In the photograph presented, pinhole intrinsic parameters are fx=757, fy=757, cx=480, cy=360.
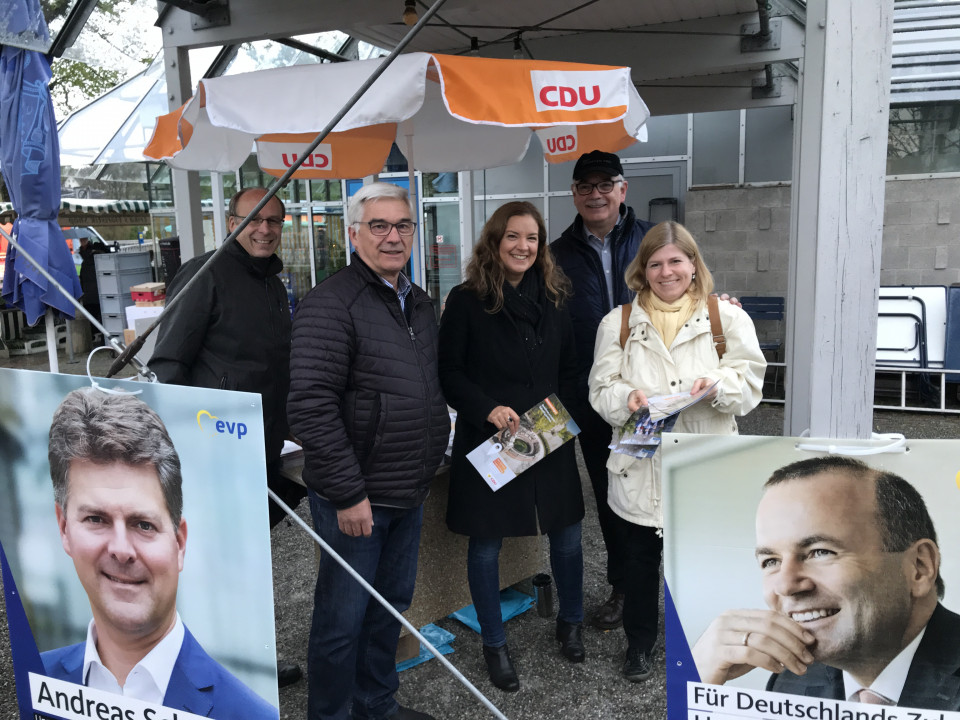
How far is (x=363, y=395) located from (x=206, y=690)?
936 millimetres

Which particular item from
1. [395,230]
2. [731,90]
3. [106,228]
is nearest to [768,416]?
[731,90]

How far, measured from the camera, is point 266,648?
1.79m

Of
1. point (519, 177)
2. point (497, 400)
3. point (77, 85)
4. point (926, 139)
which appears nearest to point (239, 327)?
point (497, 400)

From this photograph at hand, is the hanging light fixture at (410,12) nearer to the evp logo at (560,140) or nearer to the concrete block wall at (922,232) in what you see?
the evp logo at (560,140)

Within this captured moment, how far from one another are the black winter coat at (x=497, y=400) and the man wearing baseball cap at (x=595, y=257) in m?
0.27

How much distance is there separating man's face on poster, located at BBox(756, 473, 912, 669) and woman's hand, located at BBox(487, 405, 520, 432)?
127 cm

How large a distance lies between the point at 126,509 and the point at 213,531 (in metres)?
0.23

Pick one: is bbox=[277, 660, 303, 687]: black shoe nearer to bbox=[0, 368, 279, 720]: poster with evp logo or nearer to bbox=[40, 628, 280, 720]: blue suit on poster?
bbox=[0, 368, 279, 720]: poster with evp logo

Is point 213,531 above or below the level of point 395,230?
below

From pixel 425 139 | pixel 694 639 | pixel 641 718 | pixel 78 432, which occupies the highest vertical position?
pixel 425 139

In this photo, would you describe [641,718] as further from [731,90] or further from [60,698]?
[731,90]

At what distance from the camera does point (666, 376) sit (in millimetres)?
2756

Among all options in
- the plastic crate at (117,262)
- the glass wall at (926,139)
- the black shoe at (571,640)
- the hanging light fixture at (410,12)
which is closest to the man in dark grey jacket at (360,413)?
the black shoe at (571,640)

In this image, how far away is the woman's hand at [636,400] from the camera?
2699mm
